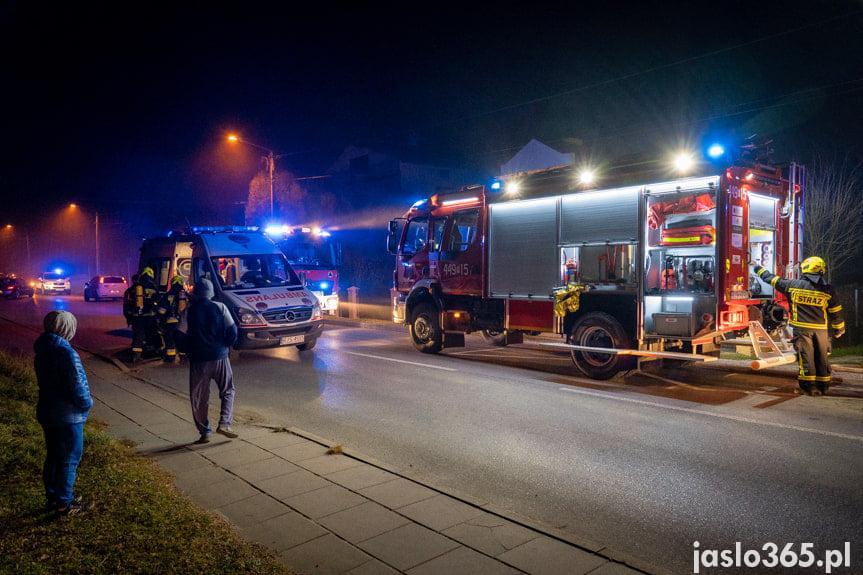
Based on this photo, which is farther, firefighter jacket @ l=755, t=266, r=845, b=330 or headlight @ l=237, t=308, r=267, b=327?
headlight @ l=237, t=308, r=267, b=327

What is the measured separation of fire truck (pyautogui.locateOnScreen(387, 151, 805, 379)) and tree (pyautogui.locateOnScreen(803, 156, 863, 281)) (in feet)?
33.4

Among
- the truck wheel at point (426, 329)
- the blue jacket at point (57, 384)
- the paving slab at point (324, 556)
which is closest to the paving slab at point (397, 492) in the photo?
the paving slab at point (324, 556)

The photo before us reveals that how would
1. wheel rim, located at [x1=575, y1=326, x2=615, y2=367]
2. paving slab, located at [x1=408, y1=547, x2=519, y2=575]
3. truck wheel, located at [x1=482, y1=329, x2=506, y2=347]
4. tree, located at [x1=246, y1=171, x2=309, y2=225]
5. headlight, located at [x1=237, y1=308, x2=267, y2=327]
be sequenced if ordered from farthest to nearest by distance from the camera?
tree, located at [x1=246, y1=171, x2=309, y2=225]
truck wheel, located at [x1=482, y1=329, x2=506, y2=347]
headlight, located at [x1=237, y1=308, x2=267, y2=327]
wheel rim, located at [x1=575, y1=326, x2=615, y2=367]
paving slab, located at [x1=408, y1=547, x2=519, y2=575]

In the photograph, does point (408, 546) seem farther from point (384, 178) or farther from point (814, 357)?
point (384, 178)

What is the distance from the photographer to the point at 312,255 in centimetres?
2033

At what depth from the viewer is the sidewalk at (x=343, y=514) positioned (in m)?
3.45

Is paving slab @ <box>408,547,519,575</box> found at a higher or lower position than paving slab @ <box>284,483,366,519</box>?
lower

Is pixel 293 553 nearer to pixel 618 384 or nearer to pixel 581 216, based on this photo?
→ pixel 618 384

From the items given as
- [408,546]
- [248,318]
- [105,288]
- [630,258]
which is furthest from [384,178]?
[408,546]

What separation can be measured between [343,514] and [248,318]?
7.26m

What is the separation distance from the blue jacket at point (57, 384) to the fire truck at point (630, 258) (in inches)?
281

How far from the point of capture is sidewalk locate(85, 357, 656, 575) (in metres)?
3.45

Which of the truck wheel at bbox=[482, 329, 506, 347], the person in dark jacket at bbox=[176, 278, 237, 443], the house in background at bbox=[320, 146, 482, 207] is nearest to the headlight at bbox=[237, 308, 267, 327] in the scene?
the person in dark jacket at bbox=[176, 278, 237, 443]

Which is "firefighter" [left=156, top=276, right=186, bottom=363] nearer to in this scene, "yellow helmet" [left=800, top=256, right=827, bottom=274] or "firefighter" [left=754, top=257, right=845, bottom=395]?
"firefighter" [left=754, top=257, right=845, bottom=395]
